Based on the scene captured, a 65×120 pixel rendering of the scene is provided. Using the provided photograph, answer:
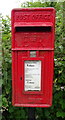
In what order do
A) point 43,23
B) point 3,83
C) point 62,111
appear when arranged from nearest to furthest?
point 43,23 → point 3,83 → point 62,111

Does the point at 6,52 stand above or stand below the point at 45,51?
below

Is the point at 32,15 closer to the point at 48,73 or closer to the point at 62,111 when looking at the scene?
the point at 48,73

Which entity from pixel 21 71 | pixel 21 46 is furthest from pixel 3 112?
pixel 21 46

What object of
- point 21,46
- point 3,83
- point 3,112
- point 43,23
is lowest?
point 3,112

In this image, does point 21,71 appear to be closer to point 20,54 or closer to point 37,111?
point 20,54

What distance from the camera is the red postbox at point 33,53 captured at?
89.7 inches

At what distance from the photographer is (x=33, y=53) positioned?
231 cm

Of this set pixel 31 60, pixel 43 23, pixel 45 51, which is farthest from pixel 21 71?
pixel 43 23

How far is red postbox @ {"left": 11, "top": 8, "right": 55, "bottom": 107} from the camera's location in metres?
2.28

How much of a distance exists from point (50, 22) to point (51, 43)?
0.73 feet

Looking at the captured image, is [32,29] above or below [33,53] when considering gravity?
above

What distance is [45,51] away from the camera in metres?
2.31

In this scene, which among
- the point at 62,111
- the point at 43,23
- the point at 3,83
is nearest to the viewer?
the point at 43,23

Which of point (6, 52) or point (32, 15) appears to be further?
point (6, 52)
